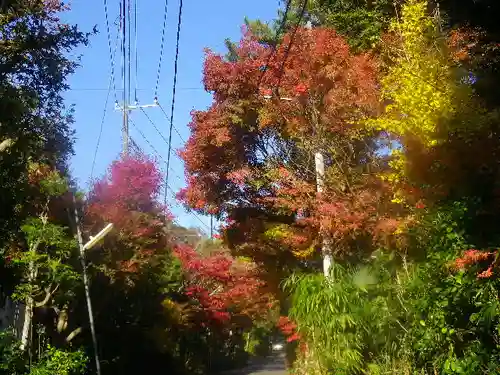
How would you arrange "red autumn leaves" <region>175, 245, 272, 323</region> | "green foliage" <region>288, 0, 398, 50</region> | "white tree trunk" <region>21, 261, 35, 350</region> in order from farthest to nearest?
1. "red autumn leaves" <region>175, 245, 272, 323</region>
2. "green foliage" <region>288, 0, 398, 50</region>
3. "white tree trunk" <region>21, 261, 35, 350</region>

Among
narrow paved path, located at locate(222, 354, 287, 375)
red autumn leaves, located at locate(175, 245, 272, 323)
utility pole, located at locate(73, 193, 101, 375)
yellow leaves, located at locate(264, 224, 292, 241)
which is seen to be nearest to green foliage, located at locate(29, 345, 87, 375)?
utility pole, located at locate(73, 193, 101, 375)

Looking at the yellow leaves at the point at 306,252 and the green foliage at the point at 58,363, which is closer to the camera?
the green foliage at the point at 58,363

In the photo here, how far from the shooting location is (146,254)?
798 inches

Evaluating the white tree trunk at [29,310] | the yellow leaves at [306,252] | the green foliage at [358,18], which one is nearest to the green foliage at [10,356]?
the white tree trunk at [29,310]

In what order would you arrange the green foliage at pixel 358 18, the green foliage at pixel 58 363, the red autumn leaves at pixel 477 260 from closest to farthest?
the red autumn leaves at pixel 477 260 → the green foliage at pixel 58 363 → the green foliage at pixel 358 18

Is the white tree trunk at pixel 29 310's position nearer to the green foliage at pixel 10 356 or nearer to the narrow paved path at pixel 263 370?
the green foliage at pixel 10 356

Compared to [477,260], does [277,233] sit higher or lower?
higher

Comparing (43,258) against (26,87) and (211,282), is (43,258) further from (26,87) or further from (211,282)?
(211,282)

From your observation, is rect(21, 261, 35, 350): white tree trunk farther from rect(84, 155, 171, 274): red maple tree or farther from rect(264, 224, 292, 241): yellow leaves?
rect(264, 224, 292, 241): yellow leaves

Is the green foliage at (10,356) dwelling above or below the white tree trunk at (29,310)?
below

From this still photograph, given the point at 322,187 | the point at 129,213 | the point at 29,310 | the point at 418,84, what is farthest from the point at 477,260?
the point at 129,213

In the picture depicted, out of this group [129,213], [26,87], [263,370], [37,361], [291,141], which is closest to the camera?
[26,87]

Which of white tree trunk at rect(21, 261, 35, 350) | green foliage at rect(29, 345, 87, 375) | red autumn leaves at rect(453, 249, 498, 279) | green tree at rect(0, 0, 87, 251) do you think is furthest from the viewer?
white tree trunk at rect(21, 261, 35, 350)

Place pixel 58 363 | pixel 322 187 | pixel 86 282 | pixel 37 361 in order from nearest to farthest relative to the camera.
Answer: pixel 58 363, pixel 322 187, pixel 37 361, pixel 86 282
